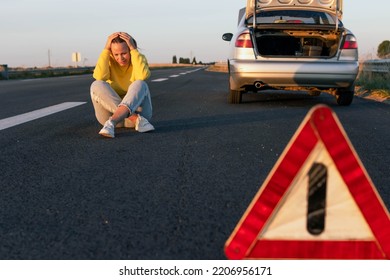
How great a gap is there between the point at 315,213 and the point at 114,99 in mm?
3245

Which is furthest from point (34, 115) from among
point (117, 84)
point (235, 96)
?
point (235, 96)

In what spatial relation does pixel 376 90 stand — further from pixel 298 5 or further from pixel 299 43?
pixel 298 5

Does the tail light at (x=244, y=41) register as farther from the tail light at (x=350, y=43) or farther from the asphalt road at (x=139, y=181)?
the asphalt road at (x=139, y=181)

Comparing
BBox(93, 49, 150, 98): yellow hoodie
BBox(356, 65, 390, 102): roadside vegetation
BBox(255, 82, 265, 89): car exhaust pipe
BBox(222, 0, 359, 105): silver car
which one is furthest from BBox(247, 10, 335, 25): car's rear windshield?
BBox(93, 49, 150, 98): yellow hoodie

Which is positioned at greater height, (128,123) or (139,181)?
(128,123)

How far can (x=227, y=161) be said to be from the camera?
11.0 ft

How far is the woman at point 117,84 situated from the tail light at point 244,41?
2403 mm

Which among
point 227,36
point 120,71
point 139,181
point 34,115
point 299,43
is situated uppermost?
point 227,36

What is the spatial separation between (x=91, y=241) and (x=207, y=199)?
2.45 ft

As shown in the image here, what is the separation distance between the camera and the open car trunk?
6758 millimetres

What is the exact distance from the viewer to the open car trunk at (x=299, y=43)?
6.76 m

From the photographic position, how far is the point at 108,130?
4258 millimetres

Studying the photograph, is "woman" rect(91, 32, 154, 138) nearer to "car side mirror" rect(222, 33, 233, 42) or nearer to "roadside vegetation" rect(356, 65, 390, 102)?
"car side mirror" rect(222, 33, 233, 42)

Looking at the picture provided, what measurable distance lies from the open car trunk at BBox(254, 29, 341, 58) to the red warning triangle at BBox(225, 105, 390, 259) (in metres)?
5.25
